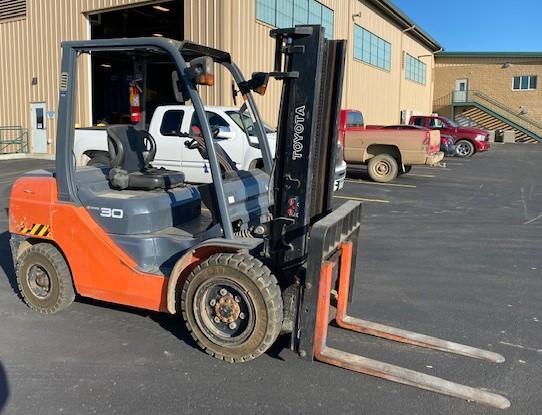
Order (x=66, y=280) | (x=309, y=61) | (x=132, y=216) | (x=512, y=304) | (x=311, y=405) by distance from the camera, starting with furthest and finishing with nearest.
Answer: (x=512, y=304)
(x=66, y=280)
(x=132, y=216)
(x=309, y=61)
(x=311, y=405)

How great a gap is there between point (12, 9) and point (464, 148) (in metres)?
21.8

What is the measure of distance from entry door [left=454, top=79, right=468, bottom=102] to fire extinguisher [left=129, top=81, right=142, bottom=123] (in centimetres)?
4732

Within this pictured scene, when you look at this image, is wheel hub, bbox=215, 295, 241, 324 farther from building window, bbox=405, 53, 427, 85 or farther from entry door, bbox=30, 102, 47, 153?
building window, bbox=405, 53, 427, 85

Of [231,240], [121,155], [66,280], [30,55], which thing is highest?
[30,55]


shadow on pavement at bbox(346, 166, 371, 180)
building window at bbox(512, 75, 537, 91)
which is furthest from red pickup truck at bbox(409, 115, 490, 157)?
building window at bbox(512, 75, 537, 91)

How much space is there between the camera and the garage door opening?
2046 cm

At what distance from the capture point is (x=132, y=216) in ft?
14.3

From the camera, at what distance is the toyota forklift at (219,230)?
12.3 feet

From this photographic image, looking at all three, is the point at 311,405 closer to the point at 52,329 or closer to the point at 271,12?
the point at 52,329

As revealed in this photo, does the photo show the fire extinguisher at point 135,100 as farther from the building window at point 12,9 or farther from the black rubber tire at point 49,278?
the building window at point 12,9

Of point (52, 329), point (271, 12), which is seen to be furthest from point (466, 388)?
point (271, 12)

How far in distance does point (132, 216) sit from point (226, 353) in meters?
1.35

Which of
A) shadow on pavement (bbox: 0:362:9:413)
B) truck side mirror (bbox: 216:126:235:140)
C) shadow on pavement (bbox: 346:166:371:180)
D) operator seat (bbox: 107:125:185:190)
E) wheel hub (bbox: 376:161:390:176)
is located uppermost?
truck side mirror (bbox: 216:126:235:140)

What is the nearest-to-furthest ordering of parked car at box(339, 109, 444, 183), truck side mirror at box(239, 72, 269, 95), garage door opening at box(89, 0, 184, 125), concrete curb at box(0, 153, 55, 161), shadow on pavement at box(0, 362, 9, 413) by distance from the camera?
shadow on pavement at box(0, 362, 9, 413) < truck side mirror at box(239, 72, 269, 95) < parked car at box(339, 109, 444, 183) < garage door opening at box(89, 0, 184, 125) < concrete curb at box(0, 153, 55, 161)
